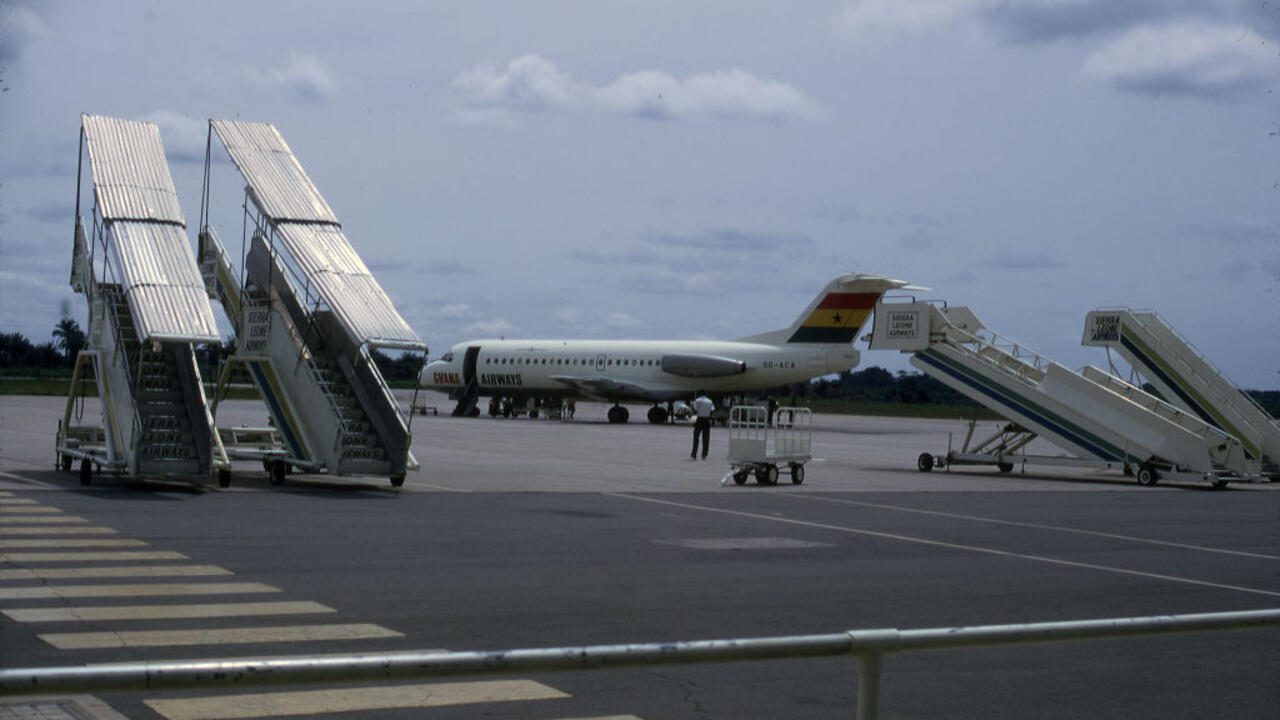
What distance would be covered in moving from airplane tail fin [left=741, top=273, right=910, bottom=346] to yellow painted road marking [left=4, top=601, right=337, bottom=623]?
46.4 m

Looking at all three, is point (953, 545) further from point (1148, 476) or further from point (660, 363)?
point (660, 363)

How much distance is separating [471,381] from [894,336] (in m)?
36.7

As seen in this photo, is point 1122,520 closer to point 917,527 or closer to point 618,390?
point 917,527

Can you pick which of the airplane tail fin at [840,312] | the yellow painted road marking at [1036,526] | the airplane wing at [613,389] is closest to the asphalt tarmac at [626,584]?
the yellow painted road marking at [1036,526]

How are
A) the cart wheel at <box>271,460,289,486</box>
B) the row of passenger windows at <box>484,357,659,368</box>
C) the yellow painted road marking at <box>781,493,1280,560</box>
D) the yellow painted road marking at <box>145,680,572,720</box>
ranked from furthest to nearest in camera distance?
the row of passenger windows at <box>484,357,659,368</box> → the cart wheel at <box>271,460,289,486</box> → the yellow painted road marking at <box>781,493,1280,560</box> → the yellow painted road marking at <box>145,680,572,720</box>

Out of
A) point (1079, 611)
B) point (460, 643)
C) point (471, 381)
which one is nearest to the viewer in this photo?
point (460, 643)

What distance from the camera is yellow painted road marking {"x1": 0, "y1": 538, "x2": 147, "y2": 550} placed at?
14.4m

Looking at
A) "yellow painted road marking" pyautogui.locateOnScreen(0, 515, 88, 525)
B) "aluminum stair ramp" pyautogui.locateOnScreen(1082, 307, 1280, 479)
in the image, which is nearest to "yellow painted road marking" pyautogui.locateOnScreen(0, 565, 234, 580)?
"yellow painted road marking" pyautogui.locateOnScreen(0, 515, 88, 525)

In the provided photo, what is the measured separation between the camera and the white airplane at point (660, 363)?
193 feet

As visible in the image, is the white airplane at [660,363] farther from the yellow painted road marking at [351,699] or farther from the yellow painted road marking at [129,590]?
the yellow painted road marking at [351,699]

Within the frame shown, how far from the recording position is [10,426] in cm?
4091

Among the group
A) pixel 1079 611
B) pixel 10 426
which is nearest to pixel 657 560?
pixel 1079 611

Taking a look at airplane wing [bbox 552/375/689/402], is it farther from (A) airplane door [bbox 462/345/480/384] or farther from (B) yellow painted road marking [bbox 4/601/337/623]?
(B) yellow painted road marking [bbox 4/601/337/623]

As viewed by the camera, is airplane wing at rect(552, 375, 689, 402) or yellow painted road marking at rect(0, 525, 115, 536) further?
airplane wing at rect(552, 375, 689, 402)
